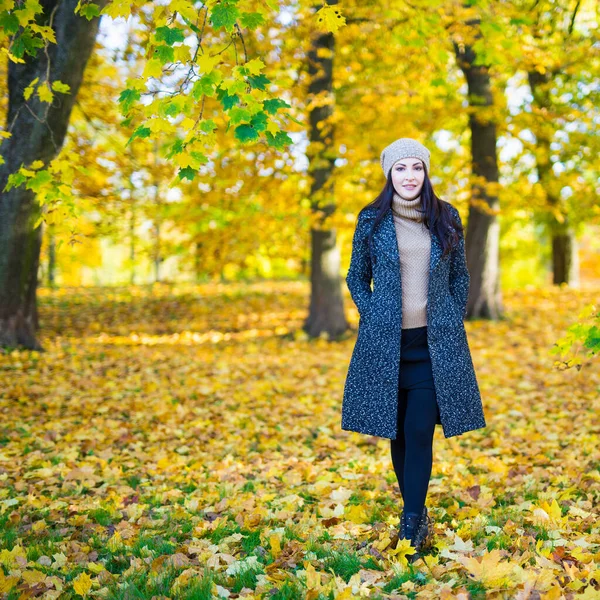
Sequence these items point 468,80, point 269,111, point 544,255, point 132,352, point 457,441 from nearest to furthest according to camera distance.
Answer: point 269,111 → point 457,441 → point 132,352 → point 468,80 → point 544,255

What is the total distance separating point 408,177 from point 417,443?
1285mm

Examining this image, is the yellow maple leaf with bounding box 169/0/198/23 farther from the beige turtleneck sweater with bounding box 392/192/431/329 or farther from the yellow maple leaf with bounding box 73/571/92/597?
the yellow maple leaf with bounding box 73/571/92/597

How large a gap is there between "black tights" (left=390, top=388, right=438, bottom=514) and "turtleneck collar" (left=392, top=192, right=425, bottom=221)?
842mm

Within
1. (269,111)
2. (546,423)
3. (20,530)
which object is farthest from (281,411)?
(269,111)

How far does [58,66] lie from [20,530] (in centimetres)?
474

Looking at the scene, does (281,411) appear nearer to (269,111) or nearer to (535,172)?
(269,111)

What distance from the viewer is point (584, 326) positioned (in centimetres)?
402

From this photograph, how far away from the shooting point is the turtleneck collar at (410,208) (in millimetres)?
3238

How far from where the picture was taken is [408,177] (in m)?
3.21

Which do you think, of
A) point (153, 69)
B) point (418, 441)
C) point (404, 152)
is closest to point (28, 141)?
point (153, 69)

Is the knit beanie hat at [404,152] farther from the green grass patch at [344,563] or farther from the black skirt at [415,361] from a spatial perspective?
the green grass patch at [344,563]

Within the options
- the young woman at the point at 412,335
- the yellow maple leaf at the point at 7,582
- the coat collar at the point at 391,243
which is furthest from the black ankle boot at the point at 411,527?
the yellow maple leaf at the point at 7,582

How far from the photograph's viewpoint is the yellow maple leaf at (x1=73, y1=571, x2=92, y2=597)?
2975 millimetres

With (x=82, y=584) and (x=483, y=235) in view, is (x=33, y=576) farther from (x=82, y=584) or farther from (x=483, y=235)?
(x=483, y=235)
